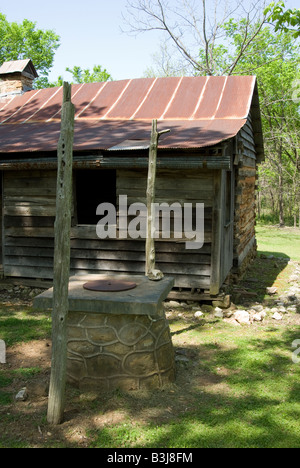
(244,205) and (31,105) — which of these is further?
(244,205)

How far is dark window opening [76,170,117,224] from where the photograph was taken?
41.2 ft

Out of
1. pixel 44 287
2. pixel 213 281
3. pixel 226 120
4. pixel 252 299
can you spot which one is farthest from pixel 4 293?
pixel 226 120

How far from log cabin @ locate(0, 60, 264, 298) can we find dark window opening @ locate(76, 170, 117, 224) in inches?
108

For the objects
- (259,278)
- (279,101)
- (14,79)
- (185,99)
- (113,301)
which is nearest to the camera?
(113,301)

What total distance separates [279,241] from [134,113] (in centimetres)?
1123

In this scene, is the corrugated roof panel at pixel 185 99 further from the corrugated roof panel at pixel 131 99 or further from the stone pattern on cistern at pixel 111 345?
the stone pattern on cistern at pixel 111 345

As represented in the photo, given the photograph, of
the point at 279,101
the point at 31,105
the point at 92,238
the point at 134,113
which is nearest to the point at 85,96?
the point at 31,105

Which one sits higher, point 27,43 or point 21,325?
point 27,43

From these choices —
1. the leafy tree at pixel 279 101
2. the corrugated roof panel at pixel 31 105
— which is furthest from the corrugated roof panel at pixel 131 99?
the leafy tree at pixel 279 101

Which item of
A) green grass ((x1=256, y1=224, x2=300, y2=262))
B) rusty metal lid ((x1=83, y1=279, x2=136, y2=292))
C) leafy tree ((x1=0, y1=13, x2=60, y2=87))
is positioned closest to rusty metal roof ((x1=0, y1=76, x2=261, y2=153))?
rusty metal lid ((x1=83, y1=279, x2=136, y2=292))

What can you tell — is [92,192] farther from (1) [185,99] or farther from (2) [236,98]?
(2) [236,98]

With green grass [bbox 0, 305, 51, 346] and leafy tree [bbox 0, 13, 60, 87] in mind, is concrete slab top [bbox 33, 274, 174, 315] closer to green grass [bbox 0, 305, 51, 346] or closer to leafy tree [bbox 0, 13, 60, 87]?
green grass [bbox 0, 305, 51, 346]

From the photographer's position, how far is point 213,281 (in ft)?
24.6

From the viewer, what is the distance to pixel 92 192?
1276 centimetres
